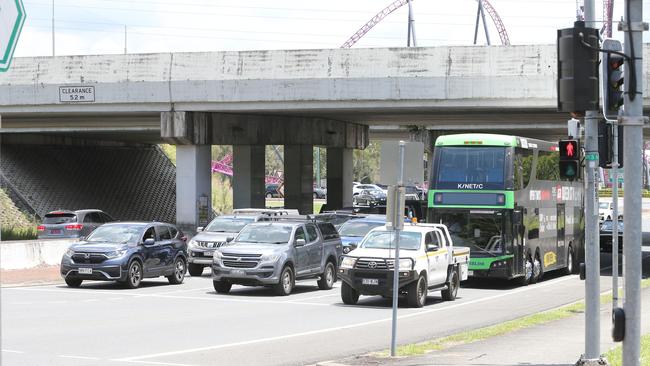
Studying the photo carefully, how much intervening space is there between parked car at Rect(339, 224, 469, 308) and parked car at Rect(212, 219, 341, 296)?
2304 mm

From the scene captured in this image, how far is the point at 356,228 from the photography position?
34.0 metres

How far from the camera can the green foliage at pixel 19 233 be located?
4488cm

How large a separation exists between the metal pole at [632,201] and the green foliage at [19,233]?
120 ft

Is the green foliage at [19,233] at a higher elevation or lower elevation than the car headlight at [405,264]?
lower

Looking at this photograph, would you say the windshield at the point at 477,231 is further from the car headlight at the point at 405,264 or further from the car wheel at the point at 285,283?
the car headlight at the point at 405,264

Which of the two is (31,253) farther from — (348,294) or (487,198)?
(487,198)

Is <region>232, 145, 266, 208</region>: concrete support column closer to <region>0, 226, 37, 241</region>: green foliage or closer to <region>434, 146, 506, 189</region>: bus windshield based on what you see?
<region>0, 226, 37, 241</region>: green foliage

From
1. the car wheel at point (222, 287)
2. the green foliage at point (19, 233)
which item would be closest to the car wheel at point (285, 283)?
the car wheel at point (222, 287)

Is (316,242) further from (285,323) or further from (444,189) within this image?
(285,323)

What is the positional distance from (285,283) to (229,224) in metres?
7.30

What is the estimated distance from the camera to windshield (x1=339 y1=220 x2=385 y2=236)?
3356cm

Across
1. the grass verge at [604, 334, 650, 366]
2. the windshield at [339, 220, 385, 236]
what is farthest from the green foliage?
the grass verge at [604, 334, 650, 366]

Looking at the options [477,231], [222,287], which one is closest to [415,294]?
[222,287]

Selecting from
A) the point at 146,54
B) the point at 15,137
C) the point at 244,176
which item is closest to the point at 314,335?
the point at 146,54
